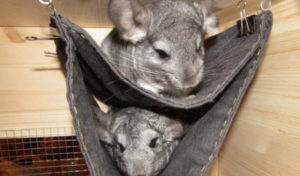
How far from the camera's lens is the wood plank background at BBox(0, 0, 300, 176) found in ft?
3.30

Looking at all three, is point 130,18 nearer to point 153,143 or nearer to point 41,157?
point 153,143

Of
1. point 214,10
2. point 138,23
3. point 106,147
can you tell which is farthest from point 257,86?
point 106,147

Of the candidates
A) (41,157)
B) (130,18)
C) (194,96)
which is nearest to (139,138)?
(194,96)

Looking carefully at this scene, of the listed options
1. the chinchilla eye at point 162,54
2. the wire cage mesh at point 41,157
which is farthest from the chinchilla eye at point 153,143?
the wire cage mesh at point 41,157

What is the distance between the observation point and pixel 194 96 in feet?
3.55

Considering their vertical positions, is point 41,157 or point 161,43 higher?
point 161,43

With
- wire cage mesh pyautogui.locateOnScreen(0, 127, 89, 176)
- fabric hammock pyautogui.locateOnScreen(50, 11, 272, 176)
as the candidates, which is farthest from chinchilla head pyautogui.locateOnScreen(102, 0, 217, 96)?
wire cage mesh pyautogui.locateOnScreen(0, 127, 89, 176)

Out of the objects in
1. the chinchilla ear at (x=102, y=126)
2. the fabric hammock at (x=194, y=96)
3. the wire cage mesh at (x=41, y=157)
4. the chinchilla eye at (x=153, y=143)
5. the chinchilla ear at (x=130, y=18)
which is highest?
the chinchilla ear at (x=130, y=18)

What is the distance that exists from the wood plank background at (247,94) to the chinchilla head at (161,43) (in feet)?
0.46

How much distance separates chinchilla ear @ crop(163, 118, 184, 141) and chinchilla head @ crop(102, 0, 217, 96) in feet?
0.53

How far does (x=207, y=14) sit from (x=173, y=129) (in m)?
0.63

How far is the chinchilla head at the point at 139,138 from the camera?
123cm

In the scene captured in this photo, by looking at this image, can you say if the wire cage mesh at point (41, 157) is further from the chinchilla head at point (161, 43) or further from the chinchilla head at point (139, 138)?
the chinchilla head at point (161, 43)

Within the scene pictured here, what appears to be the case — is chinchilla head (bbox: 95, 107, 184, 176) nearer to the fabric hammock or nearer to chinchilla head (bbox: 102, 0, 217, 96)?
the fabric hammock
